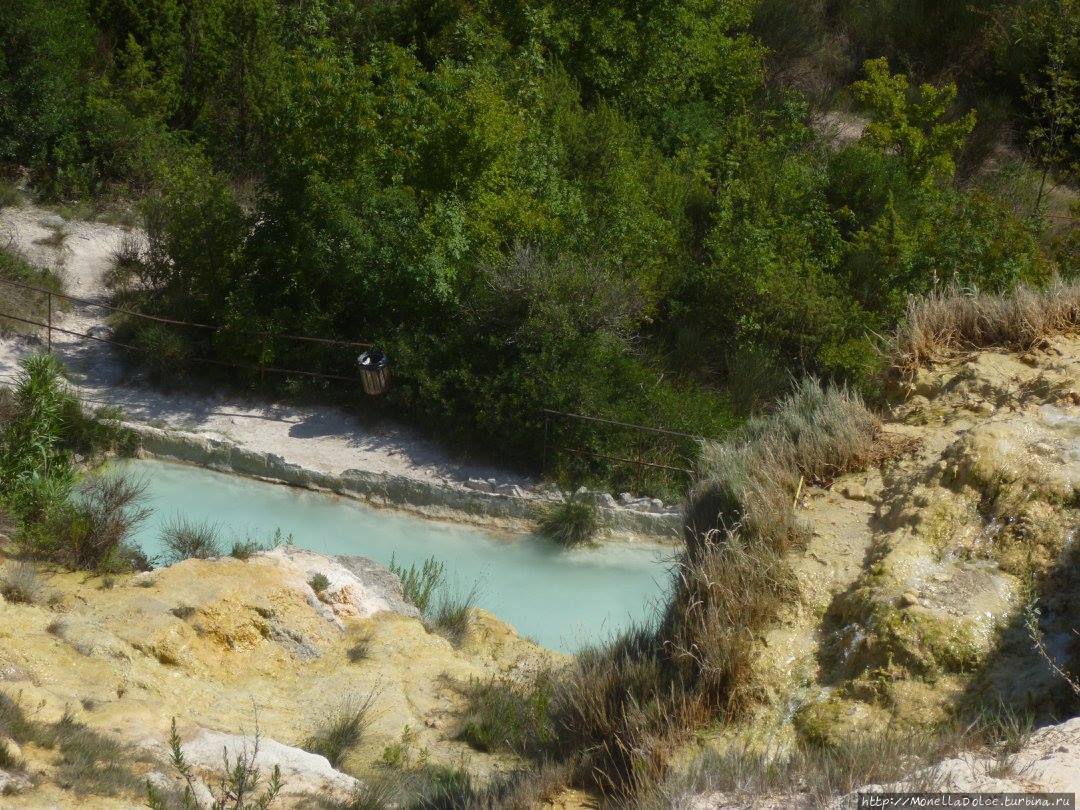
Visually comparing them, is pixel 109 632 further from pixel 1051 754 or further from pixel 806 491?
pixel 1051 754


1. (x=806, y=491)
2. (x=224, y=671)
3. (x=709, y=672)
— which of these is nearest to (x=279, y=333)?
(x=224, y=671)

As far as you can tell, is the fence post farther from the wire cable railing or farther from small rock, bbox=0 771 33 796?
small rock, bbox=0 771 33 796

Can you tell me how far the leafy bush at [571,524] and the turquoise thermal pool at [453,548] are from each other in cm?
13

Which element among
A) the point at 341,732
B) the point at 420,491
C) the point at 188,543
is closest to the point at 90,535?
the point at 188,543

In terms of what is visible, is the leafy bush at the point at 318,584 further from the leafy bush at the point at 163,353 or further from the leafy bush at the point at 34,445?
the leafy bush at the point at 163,353

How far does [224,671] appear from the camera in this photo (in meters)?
8.92

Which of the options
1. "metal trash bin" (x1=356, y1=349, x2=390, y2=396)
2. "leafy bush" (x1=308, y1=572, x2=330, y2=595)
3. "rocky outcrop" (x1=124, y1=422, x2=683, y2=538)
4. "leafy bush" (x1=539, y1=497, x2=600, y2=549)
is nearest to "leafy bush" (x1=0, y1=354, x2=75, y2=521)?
"rocky outcrop" (x1=124, y1=422, x2=683, y2=538)

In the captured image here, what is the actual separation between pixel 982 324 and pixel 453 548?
6033 millimetres

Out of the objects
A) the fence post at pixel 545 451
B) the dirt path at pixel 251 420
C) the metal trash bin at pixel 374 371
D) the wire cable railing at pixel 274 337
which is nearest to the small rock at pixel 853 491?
the wire cable railing at pixel 274 337

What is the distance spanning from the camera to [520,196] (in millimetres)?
15156

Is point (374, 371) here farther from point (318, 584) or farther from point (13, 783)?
point (13, 783)

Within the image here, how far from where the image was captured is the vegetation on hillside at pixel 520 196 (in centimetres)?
1448

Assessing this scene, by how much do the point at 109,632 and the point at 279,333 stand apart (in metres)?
6.95

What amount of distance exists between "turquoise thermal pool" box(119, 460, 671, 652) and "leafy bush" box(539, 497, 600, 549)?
13 cm
